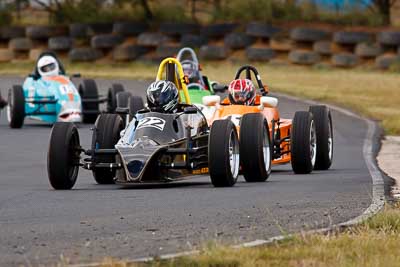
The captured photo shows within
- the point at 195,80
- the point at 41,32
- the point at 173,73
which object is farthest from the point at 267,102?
the point at 41,32

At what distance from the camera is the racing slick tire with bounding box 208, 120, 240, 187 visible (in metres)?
13.6

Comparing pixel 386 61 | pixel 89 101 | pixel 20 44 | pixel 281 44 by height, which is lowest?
pixel 386 61

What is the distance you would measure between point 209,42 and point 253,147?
29611mm

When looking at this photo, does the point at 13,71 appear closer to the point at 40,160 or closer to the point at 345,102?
the point at 345,102

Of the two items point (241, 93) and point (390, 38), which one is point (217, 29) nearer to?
point (390, 38)

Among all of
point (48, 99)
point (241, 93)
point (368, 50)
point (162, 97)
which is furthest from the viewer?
point (368, 50)

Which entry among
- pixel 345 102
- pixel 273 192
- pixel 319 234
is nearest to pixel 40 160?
pixel 273 192

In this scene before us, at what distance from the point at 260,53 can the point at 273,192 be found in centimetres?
2914

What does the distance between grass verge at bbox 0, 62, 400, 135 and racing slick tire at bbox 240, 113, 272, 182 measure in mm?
9744

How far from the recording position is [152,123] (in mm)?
14742

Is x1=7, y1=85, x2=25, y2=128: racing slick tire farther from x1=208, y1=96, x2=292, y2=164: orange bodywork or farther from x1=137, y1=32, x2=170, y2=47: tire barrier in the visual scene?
x1=137, y1=32, x2=170, y2=47: tire barrier

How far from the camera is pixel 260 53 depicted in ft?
138

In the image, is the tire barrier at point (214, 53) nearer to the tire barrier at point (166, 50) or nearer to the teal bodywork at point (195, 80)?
the tire barrier at point (166, 50)

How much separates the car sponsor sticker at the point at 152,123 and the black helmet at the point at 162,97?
429 mm
